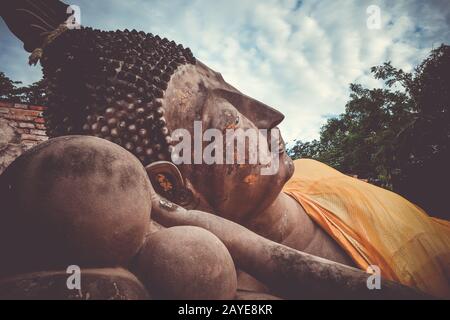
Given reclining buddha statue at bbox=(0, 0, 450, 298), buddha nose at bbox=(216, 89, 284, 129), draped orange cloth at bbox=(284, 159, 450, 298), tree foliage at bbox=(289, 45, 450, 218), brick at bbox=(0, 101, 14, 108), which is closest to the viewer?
reclining buddha statue at bbox=(0, 0, 450, 298)

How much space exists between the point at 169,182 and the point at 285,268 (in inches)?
24.1

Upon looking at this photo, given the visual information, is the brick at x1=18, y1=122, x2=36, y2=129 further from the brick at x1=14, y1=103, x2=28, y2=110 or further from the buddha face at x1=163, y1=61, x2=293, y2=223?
the buddha face at x1=163, y1=61, x2=293, y2=223

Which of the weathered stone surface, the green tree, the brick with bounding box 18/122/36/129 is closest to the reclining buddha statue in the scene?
the weathered stone surface

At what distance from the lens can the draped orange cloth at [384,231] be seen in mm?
1869

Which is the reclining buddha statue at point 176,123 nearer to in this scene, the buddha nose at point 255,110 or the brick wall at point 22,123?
the buddha nose at point 255,110

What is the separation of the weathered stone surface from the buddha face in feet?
2.41

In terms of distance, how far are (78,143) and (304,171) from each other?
2.75m

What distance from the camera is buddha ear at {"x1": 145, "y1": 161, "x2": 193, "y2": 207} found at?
1198mm

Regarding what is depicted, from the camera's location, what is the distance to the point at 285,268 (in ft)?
3.03

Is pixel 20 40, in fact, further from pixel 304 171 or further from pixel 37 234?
pixel 304 171

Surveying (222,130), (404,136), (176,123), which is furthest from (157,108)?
(404,136)

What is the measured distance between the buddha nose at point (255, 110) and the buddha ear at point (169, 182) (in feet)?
1.66
